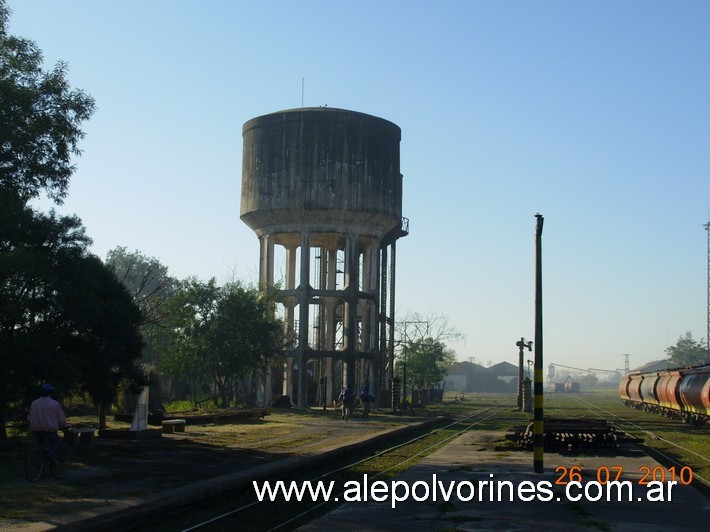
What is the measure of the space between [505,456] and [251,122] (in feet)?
121

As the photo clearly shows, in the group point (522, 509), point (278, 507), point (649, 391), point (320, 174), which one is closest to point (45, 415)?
point (278, 507)

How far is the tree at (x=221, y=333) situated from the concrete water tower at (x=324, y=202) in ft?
11.8

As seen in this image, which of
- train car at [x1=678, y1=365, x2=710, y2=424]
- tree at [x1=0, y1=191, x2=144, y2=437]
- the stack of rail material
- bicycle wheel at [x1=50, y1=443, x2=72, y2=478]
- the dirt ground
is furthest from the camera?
train car at [x1=678, y1=365, x2=710, y2=424]

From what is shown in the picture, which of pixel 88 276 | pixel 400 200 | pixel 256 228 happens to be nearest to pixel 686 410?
pixel 400 200

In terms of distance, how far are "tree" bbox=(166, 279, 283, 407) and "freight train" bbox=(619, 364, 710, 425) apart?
852 inches

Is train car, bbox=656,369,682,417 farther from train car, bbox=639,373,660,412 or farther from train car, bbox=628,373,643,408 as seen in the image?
train car, bbox=628,373,643,408

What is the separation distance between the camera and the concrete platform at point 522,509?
13023 millimetres

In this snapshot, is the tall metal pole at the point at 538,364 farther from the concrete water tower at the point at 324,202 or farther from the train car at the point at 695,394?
the concrete water tower at the point at 324,202

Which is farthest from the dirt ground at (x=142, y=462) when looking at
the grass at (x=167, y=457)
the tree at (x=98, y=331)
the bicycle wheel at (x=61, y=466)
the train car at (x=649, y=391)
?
the train car at (x=649, y=391)

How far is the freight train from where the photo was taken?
134 feet

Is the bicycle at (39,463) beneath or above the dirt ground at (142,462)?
above

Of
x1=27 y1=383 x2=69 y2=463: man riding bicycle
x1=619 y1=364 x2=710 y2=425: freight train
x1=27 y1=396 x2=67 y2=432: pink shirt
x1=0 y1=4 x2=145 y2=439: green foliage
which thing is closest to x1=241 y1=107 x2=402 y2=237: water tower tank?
x1=619 y1=364 x2=710 y2=425: freight train

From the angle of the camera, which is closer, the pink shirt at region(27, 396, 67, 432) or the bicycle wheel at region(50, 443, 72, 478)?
the pink shirt at region(27, 396, 67, 432)

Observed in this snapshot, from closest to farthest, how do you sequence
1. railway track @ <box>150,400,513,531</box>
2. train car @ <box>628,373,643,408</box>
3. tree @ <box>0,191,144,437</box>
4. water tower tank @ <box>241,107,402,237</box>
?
1. railway track @ <box>150,400,513,531</box>
2. tree @ <box>0,191,144,437</box>
3. water tower tank @ <box>241,107,402,237</box>
4. train car @ <box>628,373,643,408</box>
